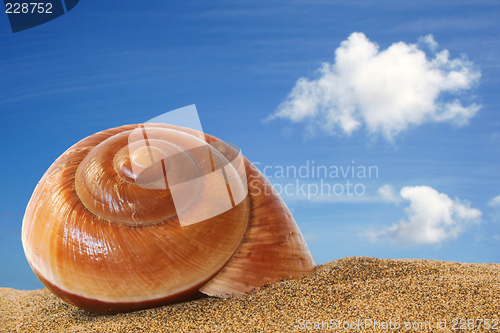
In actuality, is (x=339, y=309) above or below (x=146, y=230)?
below

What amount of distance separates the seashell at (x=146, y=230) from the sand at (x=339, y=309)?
0.19 meters

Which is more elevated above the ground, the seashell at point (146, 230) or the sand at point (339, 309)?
the seashell at point (146, 230)

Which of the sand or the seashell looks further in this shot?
the seashell

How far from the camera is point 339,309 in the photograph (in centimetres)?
315

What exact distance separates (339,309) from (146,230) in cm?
185

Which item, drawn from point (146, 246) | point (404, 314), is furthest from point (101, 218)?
point (404, 314)

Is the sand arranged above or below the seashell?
below

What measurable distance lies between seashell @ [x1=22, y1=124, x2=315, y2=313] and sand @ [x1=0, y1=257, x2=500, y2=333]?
0.62 feet

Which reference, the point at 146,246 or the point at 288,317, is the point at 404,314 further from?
the point at 146,246

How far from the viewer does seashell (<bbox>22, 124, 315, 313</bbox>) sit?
3363 mm

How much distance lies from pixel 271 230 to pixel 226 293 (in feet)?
2.55

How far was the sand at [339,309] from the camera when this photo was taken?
291 cm

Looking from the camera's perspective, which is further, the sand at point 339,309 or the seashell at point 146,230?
the seashell at point 146,230

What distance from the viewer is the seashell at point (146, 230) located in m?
3.36
